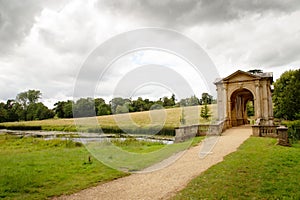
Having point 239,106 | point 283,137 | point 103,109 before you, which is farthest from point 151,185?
point 239,106

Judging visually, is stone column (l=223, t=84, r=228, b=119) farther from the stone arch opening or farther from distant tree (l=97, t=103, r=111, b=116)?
distant tree (l=97, t=103, r=111, b=116)

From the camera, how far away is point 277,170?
23.2 ft

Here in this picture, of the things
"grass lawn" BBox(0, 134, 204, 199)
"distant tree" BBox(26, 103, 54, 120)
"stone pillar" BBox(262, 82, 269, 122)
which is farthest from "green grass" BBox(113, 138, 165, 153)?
"distant tree" BBox(26, 103, 54, 120)

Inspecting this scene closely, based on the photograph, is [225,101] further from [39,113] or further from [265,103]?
[39,113]

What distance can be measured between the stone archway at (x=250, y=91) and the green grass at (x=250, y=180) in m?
12.7

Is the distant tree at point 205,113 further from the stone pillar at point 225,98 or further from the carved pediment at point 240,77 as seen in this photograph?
the carved pediment at point 240,77

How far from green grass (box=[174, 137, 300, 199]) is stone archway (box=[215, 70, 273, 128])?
12743 millimetres

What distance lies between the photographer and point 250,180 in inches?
243

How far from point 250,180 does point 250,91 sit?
17.4 metres

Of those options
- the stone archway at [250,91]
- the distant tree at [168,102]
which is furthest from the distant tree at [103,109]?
the stone archway at [250,91]

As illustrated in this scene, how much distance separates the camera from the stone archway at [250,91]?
69.4 ft

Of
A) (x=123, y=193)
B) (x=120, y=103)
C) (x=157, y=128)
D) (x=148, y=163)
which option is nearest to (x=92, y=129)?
(x=157, y=128)

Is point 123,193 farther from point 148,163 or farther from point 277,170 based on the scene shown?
point 277,170

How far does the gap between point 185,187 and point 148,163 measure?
12.3 ft
